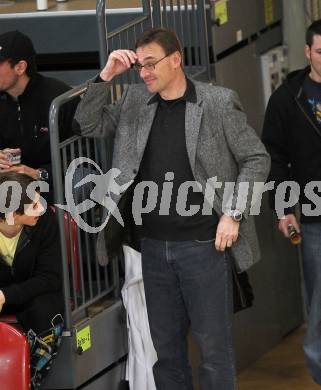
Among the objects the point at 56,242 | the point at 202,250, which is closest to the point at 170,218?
the point at 202,250

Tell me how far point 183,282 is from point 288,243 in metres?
2.11

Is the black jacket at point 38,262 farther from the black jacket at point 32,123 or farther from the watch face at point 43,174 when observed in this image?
the black jacket at point 32,123

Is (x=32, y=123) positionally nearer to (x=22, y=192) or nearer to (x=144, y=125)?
(x=22, y=192)

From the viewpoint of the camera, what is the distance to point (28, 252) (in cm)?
526

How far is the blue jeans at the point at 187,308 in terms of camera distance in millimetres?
5148

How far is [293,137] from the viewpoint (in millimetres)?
5707

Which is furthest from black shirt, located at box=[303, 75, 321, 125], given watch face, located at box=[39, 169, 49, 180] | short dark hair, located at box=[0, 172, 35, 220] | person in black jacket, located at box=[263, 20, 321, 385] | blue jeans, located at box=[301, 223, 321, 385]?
short dark hair, located at box=[0, 172, 35, 220]

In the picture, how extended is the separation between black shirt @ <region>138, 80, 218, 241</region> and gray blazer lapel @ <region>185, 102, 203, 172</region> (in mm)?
24

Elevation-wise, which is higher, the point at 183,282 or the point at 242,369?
the point at 183,282

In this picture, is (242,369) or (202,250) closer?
(202,250)

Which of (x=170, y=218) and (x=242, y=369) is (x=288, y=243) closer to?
(x=242, y=369)

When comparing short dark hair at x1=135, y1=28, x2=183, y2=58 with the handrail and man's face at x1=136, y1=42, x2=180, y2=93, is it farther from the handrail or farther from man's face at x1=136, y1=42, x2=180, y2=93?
the handrail

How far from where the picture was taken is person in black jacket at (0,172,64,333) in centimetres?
521

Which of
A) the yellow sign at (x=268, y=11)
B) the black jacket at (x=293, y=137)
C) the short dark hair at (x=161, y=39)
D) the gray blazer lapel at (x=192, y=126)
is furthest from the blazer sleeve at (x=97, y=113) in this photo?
the yellow sign at (x=268, y=11)
